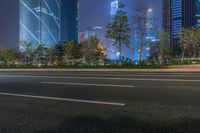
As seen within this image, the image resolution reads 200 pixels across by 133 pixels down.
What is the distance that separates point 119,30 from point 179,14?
240 ft

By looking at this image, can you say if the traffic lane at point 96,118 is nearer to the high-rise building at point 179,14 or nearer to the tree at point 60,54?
the tree at point 60,54

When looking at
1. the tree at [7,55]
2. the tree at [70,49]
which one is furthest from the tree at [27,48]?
the tree at [70,49]

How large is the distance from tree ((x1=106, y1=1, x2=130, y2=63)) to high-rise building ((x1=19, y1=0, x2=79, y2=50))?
66.6 meters

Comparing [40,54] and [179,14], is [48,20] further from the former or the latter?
[40,54]

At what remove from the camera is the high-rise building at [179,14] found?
3561 inches

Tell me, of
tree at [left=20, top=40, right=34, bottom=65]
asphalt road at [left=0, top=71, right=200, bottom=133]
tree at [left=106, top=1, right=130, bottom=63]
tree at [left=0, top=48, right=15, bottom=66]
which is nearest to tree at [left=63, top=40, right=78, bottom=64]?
tree at [left=20, top=40, right=34, bottom=65]

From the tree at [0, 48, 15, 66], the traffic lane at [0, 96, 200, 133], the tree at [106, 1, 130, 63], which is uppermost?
the tree at [106, 1, 130, 63]

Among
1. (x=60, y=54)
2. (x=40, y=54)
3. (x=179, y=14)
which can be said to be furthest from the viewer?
(x=179, y=14)

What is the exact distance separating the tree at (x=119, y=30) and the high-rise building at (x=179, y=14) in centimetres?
5969

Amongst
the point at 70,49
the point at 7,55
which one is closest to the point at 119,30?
the point at 70,49

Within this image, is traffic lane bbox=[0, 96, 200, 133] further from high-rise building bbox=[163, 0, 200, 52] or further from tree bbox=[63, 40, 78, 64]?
high-rise building bbox=[163, 0, 200, 52]

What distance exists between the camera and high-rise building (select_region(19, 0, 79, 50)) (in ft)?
355

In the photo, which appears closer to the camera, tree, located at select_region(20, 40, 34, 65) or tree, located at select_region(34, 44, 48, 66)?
tree, located at select_region(20, 40, 34, 65)

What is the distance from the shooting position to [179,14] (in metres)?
97.7
